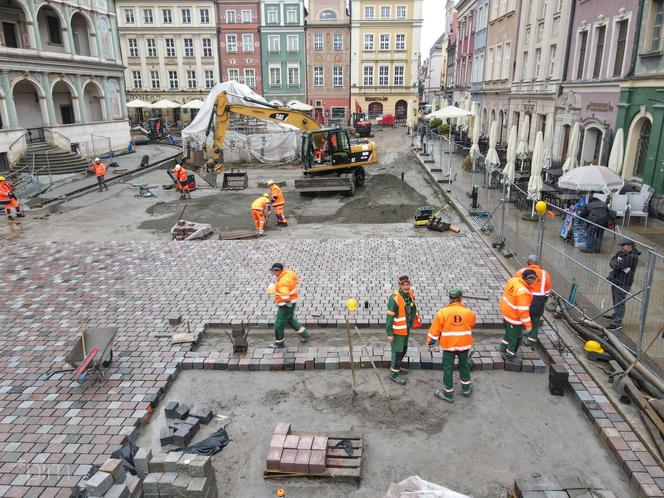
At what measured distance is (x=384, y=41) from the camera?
5356 cm

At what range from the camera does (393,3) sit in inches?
2061

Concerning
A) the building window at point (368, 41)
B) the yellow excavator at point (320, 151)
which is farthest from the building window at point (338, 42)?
the yellow excavator at point (320, 151)

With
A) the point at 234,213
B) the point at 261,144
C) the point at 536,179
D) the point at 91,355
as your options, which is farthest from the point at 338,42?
the point at 91,355

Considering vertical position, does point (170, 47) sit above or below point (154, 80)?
above

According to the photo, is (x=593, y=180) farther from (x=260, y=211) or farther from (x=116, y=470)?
(x=116, y=470)

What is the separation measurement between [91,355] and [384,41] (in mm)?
52700

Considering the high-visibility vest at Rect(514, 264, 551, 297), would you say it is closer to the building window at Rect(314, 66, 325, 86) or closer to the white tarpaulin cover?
the white tarpaulin cover

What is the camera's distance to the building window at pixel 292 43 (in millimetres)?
52263

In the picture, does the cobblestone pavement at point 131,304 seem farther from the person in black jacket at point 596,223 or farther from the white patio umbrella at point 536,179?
the white patio umbrella at point 536,179

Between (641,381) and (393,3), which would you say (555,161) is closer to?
(641,381)

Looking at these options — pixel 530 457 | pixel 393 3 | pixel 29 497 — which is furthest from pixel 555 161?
pixel 393 3

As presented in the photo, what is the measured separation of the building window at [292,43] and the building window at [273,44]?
1.04 metres

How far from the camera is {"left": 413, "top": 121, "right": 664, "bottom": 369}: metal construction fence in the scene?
828 cm

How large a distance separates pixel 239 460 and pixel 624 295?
684cm
